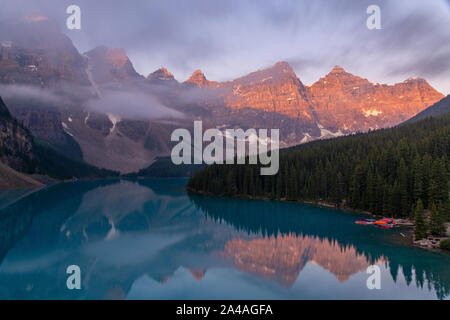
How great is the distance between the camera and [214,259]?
34094 mm

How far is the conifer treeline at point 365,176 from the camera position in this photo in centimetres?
5416

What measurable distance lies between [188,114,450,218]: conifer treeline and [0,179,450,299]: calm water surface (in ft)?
24.9

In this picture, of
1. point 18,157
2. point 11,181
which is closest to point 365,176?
point 11,181

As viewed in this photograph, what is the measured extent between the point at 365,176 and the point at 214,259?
4436 cm

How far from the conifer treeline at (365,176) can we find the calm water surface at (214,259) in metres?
7.59

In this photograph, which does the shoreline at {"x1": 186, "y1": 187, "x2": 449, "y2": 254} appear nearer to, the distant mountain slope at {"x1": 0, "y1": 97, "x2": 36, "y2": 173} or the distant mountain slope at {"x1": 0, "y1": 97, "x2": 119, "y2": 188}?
the distant mountain slope at {"x1": 0, "y1": 97, "x2": 119, "y2": 188}

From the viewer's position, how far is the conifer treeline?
54156mm

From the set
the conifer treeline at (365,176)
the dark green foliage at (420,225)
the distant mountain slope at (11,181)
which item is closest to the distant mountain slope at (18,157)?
the distant mountain slope at (11,181)

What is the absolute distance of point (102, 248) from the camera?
39312 millimetres

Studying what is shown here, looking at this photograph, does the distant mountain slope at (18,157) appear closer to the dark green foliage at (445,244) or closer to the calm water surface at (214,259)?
the calm water surface at (214,259)

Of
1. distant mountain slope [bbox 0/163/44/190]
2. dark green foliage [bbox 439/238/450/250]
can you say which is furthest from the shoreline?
distant mountain slope [bbox 0/163/44/190]

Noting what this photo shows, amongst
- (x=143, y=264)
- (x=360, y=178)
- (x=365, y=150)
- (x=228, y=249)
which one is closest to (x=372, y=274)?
(x=228, y=249)
